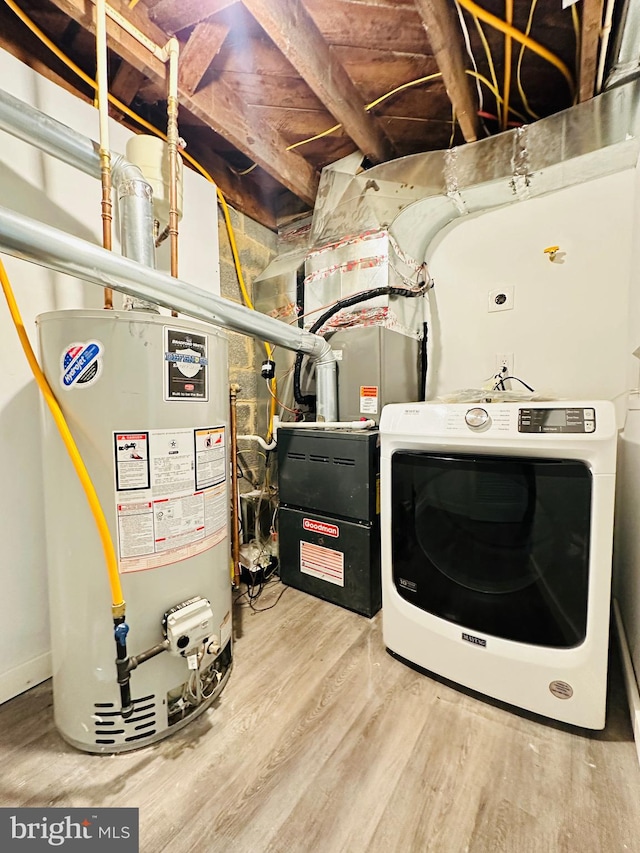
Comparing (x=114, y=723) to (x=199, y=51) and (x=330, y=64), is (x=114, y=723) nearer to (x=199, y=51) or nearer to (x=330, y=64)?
(x=199, y=51)

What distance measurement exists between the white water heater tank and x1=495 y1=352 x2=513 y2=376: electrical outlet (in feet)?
4.79

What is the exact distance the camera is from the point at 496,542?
3.38ft

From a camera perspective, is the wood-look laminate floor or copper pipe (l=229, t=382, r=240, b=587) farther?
copper pipe (l=229, t=382, r=240, b=587)

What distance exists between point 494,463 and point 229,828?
1.06 m

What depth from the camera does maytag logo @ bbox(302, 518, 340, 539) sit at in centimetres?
155

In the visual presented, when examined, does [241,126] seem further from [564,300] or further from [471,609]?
[471,609]

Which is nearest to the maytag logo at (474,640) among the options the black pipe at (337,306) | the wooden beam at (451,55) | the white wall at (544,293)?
the white wall at (544,293)

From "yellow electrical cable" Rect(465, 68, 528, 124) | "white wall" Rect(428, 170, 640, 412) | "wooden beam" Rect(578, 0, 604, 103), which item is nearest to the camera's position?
"wooden beam" Rect(578, 0, 604, 103)

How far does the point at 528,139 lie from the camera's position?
→ 1519 millimetres

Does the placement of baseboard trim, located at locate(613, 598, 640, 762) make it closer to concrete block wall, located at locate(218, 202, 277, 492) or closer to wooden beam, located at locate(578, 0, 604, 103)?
concrete block wall, located at locate(218, 202, 277, 492)

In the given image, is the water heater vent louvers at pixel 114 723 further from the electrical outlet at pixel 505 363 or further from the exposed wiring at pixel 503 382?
the electrical outlet at pixel 505 363

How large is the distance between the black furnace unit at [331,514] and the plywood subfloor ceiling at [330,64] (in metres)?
1.46

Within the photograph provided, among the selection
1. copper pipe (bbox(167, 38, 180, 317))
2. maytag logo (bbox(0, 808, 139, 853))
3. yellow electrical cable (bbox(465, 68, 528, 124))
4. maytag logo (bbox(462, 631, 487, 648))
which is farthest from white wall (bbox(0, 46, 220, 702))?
yellow electrical cable (bbox(465, 68, 528, 124))

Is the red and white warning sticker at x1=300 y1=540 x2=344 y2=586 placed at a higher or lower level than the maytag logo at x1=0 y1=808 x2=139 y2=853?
higher
